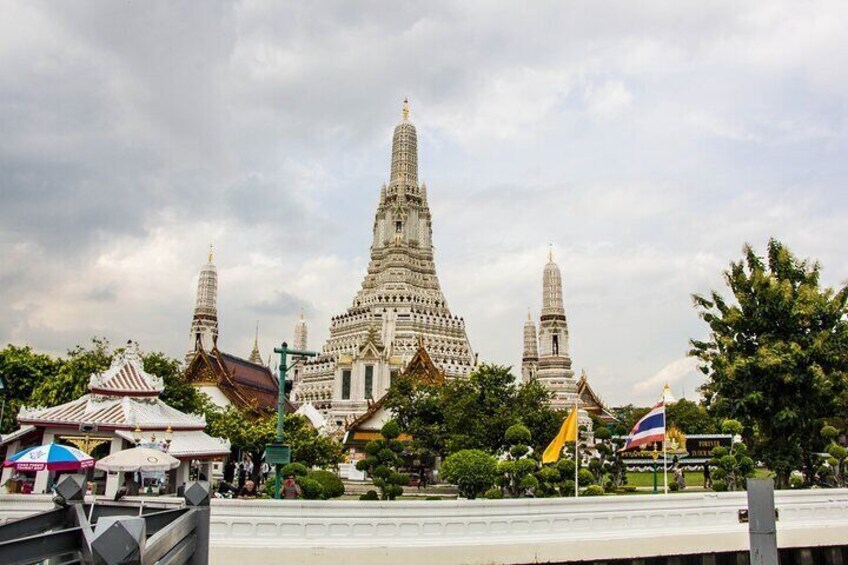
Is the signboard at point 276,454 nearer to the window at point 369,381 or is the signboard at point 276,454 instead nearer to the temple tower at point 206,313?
the window at point 369,381

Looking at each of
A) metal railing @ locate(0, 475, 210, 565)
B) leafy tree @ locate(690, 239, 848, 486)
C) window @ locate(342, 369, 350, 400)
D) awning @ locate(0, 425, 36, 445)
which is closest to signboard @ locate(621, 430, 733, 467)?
leafy tree @ locate(690, 239, 848, 486)

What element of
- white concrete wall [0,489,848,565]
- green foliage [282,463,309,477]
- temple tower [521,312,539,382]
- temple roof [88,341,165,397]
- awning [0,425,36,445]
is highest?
temple tower [521,312,539,382]

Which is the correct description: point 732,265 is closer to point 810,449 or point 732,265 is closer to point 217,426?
point 810,449

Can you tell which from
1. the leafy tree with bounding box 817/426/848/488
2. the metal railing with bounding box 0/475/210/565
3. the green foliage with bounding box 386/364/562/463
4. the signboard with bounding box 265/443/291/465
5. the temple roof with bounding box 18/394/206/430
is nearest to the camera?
the metal railing with bounding box 0/475/210/565

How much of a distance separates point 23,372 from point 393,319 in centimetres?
4236

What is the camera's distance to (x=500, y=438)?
3294cm

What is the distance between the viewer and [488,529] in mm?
15836

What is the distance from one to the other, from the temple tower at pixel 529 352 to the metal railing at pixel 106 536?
88853 millimetres

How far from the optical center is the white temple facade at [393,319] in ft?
230

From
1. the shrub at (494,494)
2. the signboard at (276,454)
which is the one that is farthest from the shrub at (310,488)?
the shrub at (494,494)

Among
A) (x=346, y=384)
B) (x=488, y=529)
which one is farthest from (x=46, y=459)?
(x=346, y=384)

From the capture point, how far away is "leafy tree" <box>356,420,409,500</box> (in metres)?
25.6

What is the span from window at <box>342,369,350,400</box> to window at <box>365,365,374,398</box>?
2.27 m

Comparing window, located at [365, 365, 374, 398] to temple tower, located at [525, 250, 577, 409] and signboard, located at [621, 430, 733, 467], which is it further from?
signboard, located at [621, 430, 733, 467]
